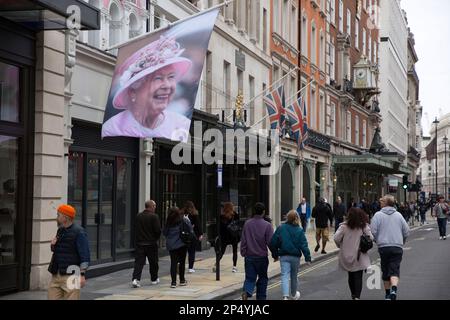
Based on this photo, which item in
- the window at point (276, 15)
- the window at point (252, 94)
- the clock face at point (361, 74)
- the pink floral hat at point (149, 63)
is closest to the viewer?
the pink floral hat at point (149, 63)

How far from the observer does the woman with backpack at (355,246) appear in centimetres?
1198

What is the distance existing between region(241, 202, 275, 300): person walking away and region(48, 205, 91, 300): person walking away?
12.1 ft

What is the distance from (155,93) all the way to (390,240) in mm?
5271

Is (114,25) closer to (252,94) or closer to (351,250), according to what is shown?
(351,250)

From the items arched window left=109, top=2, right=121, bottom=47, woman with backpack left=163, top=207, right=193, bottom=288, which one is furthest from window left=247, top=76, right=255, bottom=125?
woman with backpack left=163, top=207, right=193, bottom=288

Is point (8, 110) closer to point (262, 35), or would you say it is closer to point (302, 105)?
point (302, 105)

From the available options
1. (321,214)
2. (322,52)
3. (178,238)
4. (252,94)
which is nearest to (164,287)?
(178,238)

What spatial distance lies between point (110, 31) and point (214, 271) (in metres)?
6.09

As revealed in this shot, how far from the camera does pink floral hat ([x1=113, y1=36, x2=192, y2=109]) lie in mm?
14492

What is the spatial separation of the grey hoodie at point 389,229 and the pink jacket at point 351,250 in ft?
1.32

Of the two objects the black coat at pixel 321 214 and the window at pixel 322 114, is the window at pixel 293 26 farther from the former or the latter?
the black coat at pixel 321 214

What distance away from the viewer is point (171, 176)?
851 inches

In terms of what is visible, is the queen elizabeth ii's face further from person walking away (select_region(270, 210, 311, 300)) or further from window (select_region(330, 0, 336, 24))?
window (select_region(330, 0, 336, 24))

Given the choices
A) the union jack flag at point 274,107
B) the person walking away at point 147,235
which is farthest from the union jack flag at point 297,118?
the person walking away at point 147,235
